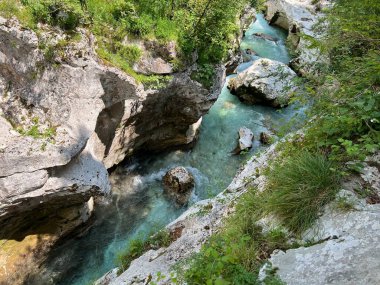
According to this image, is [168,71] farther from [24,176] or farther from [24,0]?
[24,176]

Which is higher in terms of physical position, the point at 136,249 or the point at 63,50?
the point at 63,50

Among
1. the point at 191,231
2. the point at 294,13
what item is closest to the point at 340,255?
the point at 191,231

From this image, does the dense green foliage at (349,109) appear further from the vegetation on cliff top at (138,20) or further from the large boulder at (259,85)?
the large boulder at (259,85)

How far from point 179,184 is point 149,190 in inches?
45.2

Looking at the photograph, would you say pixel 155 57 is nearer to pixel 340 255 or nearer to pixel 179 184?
pixel 179 184

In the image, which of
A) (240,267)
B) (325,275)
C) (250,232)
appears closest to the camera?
(325,275)

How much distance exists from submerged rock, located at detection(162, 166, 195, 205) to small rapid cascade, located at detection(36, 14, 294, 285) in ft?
0.87

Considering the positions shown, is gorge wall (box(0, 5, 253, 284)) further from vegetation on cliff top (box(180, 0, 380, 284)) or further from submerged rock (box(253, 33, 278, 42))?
submerged rock (box(253, 33, 278, 42))

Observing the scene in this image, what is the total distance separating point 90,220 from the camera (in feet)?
33.3

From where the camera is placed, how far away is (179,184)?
11344 millimetres

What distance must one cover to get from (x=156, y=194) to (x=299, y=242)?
7.81 m

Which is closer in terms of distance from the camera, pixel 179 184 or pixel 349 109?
pixel 349 109

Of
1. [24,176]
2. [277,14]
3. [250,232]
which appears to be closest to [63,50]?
[24,176]

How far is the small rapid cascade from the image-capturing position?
363 inches
